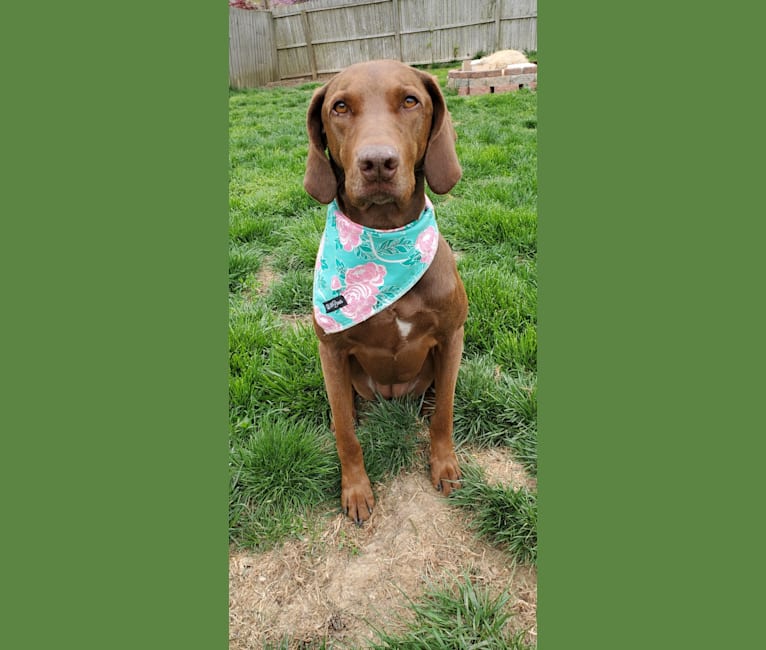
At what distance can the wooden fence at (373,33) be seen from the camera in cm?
795

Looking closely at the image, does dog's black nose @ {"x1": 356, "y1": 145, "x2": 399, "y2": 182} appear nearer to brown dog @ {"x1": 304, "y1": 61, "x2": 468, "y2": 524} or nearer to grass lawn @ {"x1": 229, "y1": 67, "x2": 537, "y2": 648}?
brown dog @ {"x1": 304, "y1": 61, "x2": 468, "y2": 524}

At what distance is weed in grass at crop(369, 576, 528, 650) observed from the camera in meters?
1.73

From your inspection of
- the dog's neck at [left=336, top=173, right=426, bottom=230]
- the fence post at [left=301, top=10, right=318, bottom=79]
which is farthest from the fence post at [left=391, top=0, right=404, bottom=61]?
the dog's neck at [left=336, top=173, right=426, bottom=230]

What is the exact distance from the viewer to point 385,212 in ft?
7.07

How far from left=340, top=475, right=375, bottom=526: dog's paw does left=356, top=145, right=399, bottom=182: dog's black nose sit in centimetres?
142

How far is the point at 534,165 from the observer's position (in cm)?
548

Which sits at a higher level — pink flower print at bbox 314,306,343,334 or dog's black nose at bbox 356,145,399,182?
dog's black nose at bbox 356,145,399,182

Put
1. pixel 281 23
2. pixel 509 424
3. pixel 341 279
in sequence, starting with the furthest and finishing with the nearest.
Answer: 1. pixel 281 23
2. pixel 509 424
3. pixel 341 279

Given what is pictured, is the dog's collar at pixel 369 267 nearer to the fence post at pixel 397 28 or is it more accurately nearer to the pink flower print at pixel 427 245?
the pink flower print at pixel 427 245

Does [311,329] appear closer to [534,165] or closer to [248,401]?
[248,401]

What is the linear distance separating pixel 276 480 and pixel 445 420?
0.88 meters

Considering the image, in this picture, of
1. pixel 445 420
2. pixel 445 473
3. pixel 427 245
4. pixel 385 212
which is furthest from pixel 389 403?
pixel 385 212

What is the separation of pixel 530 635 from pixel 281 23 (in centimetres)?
907

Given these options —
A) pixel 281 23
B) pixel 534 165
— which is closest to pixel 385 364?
pixel 534 165
